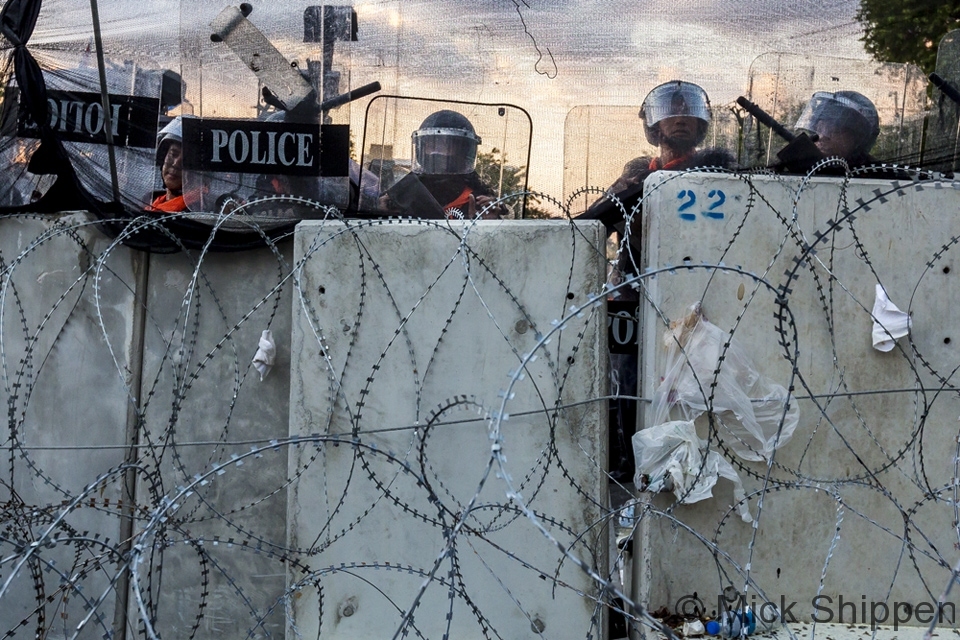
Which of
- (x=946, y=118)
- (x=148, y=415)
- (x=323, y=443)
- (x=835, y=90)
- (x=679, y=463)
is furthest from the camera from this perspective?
(x=835, y=90)

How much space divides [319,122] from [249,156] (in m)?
0.41

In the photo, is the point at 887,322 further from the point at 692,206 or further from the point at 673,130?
the point at 673,130

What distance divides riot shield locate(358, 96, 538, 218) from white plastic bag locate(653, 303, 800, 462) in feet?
5.43

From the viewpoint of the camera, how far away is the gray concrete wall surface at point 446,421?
150 inches

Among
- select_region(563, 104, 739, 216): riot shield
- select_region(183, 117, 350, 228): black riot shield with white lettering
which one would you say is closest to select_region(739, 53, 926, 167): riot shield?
select_region(563, 104, 739, 216): riot shield

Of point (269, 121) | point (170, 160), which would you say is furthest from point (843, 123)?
point (170, 160)

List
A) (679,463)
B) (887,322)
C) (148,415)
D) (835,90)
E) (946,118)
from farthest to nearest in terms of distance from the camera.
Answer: (835,90) < (946,118) < (148,415) < (887,322) < (679,463)

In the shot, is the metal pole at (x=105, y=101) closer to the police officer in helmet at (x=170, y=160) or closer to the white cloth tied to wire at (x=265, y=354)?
the police officer in helmet at (x=170, y=160)

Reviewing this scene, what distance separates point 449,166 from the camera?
5.09 metres

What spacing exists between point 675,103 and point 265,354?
8.81 ft

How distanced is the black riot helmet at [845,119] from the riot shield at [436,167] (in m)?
1.55

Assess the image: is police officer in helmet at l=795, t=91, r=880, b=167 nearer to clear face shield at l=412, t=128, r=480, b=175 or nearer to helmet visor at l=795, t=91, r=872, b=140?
helmet visor at l=795, t=91, r=872, b=140

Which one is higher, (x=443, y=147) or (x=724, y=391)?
(x=443, y=147)

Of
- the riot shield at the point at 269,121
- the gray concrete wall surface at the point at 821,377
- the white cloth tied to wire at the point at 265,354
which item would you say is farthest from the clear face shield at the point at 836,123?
the white cloth tied to wire at the point at 265,354
